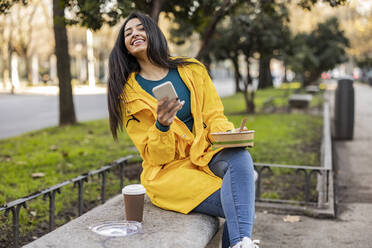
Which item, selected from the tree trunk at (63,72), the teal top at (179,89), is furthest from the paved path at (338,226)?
the tree trunk at (63,72)

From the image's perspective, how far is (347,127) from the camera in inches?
394

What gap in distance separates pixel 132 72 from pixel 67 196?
2513 mm

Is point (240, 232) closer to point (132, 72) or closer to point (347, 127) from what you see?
point (132, 72)

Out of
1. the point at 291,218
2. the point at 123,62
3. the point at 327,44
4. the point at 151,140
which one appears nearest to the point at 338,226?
the point at 291,218

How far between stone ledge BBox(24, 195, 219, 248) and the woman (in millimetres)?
109

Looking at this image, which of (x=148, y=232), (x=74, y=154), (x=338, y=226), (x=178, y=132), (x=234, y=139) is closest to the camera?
(x=148, y=232)

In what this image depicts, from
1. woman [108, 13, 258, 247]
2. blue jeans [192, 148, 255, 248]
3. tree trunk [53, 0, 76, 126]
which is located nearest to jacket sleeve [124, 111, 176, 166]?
woman [108, 13, 258, 247]

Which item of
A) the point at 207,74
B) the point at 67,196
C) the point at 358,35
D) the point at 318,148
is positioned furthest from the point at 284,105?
the point at 358,35

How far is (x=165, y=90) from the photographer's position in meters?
2.33

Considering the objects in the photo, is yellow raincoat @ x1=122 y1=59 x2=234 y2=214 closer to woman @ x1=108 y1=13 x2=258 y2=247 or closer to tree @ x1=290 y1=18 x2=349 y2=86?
woman @ x1=108 y1=13 x2=258 y2=247

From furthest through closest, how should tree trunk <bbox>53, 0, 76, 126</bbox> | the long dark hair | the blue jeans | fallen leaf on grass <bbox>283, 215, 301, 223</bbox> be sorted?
tree trunk <bbox>53, 0, 76, 126</bbox> → fallen leaf on grass <bbox>283, 215, 301, 223</bbox> → the long dark hair → the blue jeans

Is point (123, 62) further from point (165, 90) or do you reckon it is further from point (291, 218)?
point (291, 218)

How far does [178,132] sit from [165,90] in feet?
2.34

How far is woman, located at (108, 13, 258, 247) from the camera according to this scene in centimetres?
273
